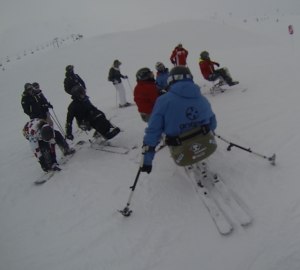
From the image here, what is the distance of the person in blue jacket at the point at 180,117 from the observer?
327cm

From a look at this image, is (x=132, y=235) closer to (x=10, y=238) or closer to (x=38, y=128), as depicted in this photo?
(x=10, y=238)

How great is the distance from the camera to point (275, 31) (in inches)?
1142

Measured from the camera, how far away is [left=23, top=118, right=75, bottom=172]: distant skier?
5.20 meters

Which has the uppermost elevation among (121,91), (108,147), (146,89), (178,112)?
(146,89)

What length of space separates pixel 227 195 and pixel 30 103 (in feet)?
19.3

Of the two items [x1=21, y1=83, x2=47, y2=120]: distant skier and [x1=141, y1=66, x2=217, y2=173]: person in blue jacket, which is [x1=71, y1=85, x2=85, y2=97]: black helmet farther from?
[x1=141, y1=66, x2=217, y2=173]: person in blue jacket

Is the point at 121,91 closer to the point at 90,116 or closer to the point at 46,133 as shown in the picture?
the point at 90,116

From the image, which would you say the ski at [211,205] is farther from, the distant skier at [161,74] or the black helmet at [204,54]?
the black helmet at [204,54]

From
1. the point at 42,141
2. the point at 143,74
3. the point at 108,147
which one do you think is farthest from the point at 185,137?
the point at 42,141

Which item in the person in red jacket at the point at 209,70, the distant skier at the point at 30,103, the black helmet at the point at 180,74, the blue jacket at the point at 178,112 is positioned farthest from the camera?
the person in red jacket at the point at 209,70

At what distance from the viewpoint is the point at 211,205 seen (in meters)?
3.42

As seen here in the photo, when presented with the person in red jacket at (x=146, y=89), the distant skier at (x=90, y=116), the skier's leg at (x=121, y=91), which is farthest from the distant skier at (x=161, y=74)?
the skier's leg at (x=121, y=91)

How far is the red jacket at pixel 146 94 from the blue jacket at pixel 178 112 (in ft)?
5.77

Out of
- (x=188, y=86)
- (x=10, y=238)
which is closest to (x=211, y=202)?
(x=188, y=86)
